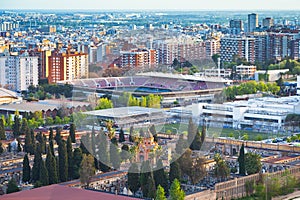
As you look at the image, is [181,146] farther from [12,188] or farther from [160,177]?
[12,188]

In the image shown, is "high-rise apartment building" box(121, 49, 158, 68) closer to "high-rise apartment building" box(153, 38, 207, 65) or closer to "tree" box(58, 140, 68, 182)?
"high-rise apartment building" box(153, 38, 207, 65)

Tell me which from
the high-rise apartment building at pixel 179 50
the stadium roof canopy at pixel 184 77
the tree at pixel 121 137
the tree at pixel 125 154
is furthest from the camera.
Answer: the high-rise apartment building at pixel 179 50

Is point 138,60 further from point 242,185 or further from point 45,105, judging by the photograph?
point 242,185

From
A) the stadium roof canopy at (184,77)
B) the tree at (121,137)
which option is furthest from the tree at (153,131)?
the stadium roof canopy at (184,77)

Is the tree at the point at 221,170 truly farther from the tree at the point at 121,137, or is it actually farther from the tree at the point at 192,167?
the tree at the point at 121,137

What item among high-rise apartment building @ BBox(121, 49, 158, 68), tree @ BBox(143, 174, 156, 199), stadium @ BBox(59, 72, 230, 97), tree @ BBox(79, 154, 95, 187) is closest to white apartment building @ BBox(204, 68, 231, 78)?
stadium @ BBox(59, 72, 230, 97)

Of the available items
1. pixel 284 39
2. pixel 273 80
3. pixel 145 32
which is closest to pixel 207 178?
pixel 145 32
